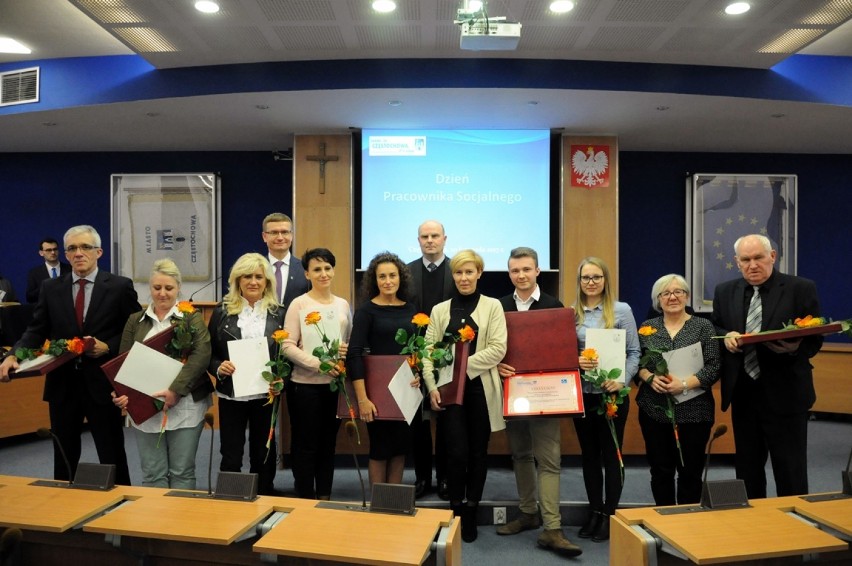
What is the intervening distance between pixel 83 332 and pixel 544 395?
2360mm

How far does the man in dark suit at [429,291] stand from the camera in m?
3.91

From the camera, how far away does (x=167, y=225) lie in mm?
7254

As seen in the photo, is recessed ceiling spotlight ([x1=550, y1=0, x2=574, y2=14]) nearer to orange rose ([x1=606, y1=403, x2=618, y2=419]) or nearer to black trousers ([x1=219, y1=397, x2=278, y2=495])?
orange rose ([x1=606, y1=403, x2=618, y2=419])

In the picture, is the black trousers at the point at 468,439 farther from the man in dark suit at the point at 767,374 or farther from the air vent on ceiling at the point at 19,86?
the air vent on ceiling at the point at 19,86

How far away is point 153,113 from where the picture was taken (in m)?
5.70

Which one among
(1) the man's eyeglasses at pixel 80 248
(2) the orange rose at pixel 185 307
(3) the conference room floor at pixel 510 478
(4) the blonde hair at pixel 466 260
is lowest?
(3) the conference room floor at pixel 510 478

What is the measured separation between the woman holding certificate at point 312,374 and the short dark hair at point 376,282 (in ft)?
0.53

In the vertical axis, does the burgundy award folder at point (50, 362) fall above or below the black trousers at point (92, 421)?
above

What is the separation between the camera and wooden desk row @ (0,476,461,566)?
1826 mm

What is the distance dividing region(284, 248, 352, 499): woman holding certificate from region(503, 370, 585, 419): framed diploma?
843mm

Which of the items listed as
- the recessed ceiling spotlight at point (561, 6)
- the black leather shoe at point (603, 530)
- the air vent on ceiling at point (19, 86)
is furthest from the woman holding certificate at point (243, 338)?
the air vent on ceiling at point (19, 86)

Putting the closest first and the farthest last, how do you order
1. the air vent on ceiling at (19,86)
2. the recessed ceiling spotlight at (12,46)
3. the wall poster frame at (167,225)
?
the recessed ceiling spotlight at (12,46)
the air vent on ceiling at (19,86)
the wall poster frame at (167,225)

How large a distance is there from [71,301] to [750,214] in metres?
6.84

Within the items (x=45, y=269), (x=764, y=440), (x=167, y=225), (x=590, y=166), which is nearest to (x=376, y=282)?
(x=764, y=440)
